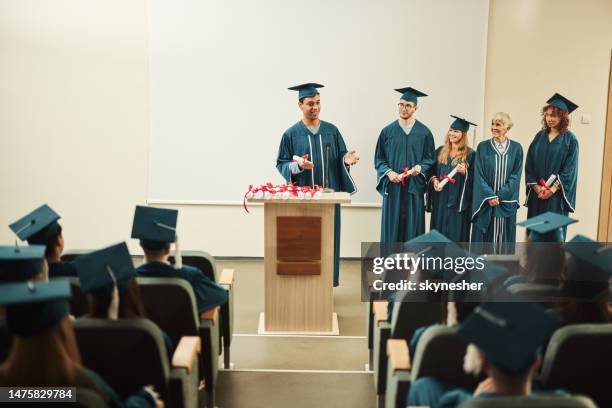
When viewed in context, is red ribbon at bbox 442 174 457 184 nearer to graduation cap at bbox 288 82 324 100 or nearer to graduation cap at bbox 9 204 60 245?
graduation cap at bbox 288 82 324 100

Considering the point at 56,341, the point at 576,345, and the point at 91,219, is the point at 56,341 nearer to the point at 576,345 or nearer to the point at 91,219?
the point at 576,345

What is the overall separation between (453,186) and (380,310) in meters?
2.89

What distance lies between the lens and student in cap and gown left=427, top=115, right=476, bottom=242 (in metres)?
6.04

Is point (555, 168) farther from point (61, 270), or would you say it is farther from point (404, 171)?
point (61, 270)

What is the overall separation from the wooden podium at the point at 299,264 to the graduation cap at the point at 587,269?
1808 millimetres

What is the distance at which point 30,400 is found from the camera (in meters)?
A: 1.93

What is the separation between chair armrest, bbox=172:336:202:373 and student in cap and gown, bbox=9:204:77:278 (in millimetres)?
813

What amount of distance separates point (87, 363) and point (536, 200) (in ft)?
17.0

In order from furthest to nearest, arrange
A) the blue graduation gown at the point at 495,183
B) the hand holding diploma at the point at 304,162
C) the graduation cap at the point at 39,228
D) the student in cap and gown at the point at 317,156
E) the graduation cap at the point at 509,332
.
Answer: the blue graduation gown at the point at 495,183 → the student in cap and gown at the point at 317,156 → the hand holding diploma at the point at 304,162 → the graduation cap at the point at 39,228 → the graduation cap at the point at 509,332

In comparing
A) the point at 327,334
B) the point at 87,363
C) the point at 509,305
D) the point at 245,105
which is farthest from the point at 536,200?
the point at 87,363

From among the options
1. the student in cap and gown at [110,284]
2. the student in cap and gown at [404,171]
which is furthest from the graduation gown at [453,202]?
the student in cap and gown at [110,284]

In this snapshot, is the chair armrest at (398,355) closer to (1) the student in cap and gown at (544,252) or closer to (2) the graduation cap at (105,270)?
(1) the student in cap and gown at (544,252)

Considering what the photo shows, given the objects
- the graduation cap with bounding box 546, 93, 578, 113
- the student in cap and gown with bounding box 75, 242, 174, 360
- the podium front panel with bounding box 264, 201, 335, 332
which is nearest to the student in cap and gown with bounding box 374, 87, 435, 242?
the graduation cap with bounding box 546, 93, 578, 113

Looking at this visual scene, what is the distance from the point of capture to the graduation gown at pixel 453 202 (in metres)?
6.12
